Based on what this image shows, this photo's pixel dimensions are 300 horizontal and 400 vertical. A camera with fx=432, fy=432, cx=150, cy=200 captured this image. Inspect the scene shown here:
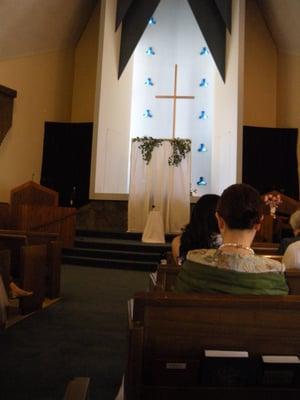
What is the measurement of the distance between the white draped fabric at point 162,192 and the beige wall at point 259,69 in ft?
8.97

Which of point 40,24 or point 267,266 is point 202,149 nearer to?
point 40,24

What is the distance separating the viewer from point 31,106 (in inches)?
366

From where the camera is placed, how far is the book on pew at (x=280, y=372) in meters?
1.09

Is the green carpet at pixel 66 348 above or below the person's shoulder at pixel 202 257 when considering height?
below

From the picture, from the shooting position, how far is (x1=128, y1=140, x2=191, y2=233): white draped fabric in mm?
8234

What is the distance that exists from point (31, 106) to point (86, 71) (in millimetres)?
1856

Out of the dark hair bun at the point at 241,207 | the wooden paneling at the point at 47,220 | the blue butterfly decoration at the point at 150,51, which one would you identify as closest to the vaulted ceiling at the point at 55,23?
the blue butterfly decoration at the point at 150,51

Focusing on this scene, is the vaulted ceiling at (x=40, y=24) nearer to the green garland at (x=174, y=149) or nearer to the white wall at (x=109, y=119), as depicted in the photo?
the white wall at (x=109, y=119)

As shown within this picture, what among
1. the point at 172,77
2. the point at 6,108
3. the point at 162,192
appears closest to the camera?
the point at 162,192

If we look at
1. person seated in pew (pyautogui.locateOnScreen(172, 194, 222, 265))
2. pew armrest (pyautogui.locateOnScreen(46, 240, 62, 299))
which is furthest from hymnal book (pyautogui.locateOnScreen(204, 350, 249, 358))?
pew armrest (pyautogui.locateOnScreen(46, 240, 62, 299))

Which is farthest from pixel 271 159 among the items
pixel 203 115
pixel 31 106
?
pixel 31 106

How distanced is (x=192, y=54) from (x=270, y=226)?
5366 mm

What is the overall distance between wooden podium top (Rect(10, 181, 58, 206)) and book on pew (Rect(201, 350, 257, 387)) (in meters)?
7.10

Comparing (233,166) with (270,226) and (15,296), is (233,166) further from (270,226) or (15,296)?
(15,296)
